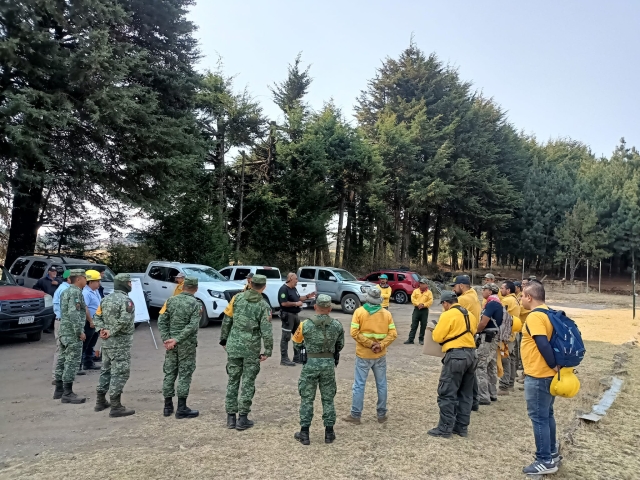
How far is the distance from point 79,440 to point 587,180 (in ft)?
167

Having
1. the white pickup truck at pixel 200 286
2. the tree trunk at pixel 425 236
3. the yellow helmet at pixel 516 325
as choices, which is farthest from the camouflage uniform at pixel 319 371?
the tree trunk at pixel 425 236

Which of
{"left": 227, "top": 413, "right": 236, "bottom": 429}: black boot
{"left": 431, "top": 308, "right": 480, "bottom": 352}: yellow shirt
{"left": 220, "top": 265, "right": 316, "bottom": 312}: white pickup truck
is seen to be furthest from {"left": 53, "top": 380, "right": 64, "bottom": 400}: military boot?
{"left": 220, "top": 265, "right": 316, "bottom": 312}: white pickup truck

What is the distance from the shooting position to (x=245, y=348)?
5.28 m

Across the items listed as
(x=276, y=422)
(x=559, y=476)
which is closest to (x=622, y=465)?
(x=559, y=476)

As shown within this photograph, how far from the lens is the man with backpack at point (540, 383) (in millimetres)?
4180

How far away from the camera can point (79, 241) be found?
20594mm

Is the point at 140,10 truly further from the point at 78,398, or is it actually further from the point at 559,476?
the point at 559,476

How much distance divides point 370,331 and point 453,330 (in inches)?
38.1

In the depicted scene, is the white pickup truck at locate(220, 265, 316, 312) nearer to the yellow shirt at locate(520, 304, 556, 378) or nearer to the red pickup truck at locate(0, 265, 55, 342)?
the red pickup truck at locate(0, 265, 55, 342)

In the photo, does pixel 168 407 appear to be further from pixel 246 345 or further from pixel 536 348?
pixel 536 348

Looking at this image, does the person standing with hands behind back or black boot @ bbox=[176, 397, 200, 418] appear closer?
black boot @ bbox=[176, 397, 200, 418]

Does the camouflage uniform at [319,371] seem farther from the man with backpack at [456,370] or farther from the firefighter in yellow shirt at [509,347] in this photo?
the firefighter in yellow shirt at [509,347]

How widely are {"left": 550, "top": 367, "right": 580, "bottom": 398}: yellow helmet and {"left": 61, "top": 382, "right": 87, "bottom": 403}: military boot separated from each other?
18.7 ft

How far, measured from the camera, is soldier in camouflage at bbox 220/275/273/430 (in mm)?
5270
